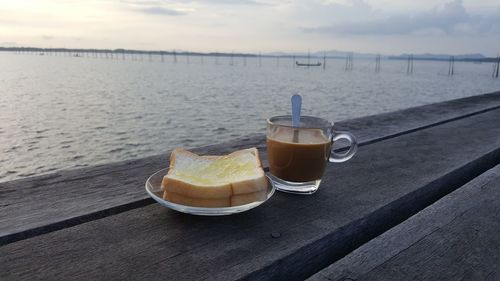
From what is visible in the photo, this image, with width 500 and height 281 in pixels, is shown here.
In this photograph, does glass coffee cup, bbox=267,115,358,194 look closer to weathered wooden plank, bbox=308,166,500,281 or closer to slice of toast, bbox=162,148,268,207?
slice of toast, bbox=162,148,268,207

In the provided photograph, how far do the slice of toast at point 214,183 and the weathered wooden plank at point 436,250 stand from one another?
10.9 inches

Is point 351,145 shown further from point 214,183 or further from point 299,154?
point 214,183

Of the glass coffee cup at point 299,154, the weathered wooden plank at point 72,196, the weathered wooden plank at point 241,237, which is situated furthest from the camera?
the glass coffee cup at point 299,154

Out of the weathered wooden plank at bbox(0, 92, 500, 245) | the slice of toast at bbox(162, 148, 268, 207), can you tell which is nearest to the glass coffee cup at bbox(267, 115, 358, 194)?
the slice of toast at bbox(162, 148, 268, 207)

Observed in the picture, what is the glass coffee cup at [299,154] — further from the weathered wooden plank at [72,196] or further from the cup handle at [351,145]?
the weathered wooden plank at [72,196]

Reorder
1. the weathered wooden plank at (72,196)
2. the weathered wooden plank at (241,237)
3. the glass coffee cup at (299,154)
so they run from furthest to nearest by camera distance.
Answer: the glass coffee cup at (299,154)
the weathered wooden plank at (72,196)
the weathered wooden plank at (241,237)

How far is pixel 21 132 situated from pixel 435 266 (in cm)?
1825

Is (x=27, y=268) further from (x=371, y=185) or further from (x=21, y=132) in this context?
(x=21, y=132)

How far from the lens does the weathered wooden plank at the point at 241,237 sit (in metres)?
0.70

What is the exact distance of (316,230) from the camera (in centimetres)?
86

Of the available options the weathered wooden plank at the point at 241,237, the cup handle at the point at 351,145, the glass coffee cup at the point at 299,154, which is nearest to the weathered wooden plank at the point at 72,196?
the weathered wooden plank at the point at 241,237

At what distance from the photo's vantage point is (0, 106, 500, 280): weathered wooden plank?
700 mm

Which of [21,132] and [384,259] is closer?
[384,259]

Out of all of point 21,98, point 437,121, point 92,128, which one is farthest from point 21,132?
point 437,121
